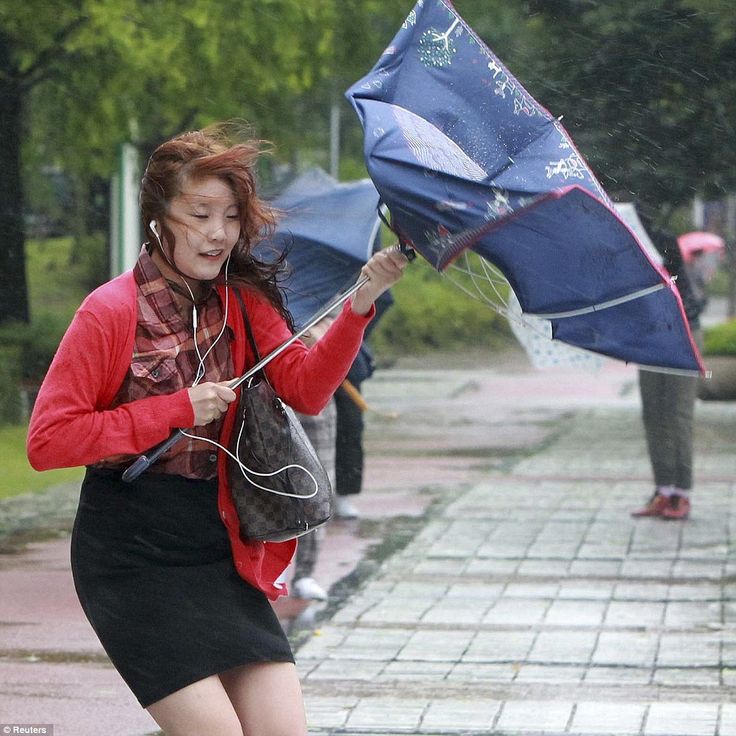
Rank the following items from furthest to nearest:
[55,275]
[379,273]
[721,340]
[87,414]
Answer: [55,275] → [721,340] → [379,273] → [87,414]

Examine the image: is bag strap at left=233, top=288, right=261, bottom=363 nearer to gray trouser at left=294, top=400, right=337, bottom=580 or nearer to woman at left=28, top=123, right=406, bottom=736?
woman at left=28, top=123, right=406, bottom=736

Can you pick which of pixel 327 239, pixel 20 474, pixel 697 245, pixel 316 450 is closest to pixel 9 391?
pixel 20 474

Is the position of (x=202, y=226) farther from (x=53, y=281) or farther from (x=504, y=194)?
(x=53, y=281)

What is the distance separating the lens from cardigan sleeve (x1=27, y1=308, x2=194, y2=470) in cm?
324

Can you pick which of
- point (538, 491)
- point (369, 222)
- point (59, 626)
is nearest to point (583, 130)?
point (538, 491)

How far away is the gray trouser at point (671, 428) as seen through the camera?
379 inches

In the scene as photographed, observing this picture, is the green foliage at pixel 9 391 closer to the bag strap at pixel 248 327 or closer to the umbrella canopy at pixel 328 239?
the umbrella canopy at pixel 328 239

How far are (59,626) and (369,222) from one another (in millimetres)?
2484

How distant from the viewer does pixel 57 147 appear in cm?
1675

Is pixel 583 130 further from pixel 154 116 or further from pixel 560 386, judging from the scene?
pixel 560 386

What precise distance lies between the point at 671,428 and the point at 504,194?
652cm

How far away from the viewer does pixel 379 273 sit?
11.4 ft

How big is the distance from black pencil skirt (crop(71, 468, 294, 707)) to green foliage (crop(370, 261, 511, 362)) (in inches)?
960

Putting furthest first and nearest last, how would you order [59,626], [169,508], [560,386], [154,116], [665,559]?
[560,386]
[154,116]
[665,559]
[59,626]
[169,508]
